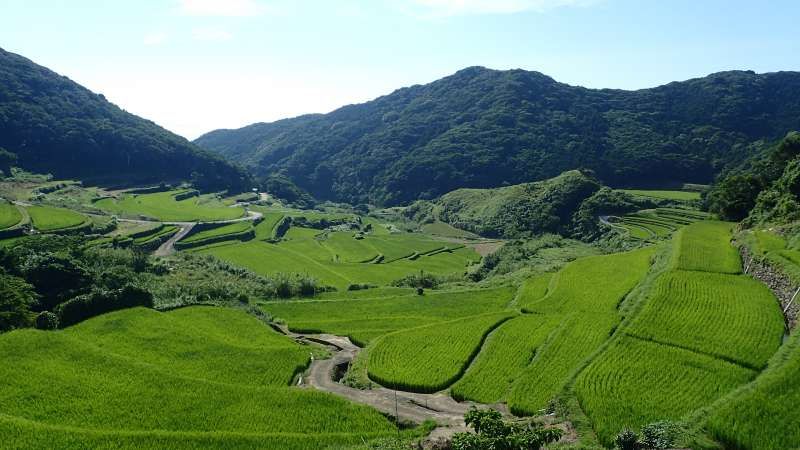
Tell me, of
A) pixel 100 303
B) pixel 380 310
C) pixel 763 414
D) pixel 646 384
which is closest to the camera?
pixel 763 414

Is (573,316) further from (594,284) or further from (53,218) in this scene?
(53,218)

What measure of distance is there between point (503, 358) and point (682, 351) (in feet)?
32.2

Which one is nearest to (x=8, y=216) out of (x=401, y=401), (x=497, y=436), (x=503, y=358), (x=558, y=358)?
(x=401, y=401)

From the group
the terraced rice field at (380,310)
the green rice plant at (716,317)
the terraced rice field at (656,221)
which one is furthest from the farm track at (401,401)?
the terraced rice field at (656,221)

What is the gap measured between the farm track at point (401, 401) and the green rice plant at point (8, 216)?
62.0 m

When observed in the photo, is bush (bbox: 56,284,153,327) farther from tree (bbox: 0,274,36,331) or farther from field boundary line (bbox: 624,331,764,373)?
field boundary line (bbox: 624,331,764,373)

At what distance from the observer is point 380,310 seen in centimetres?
5153

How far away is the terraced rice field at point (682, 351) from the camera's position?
2594cm

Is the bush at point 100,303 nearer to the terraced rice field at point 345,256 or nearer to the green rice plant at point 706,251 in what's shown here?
the terraced rice field at point 345,256

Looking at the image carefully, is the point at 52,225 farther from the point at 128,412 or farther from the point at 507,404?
the point at 507,404

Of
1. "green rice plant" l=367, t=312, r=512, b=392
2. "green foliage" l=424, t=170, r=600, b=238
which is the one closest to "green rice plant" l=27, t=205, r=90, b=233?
"green rice plant" l=367, t=312, r=512, b=392

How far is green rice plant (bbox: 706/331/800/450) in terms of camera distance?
21.5 metres

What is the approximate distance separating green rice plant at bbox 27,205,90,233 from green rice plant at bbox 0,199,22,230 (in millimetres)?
1962

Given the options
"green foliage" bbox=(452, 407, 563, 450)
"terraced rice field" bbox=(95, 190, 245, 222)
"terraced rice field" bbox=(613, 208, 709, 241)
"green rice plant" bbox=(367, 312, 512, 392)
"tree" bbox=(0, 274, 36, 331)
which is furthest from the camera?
"terraced rice field" bbox=(95, 190, 245, 222)
